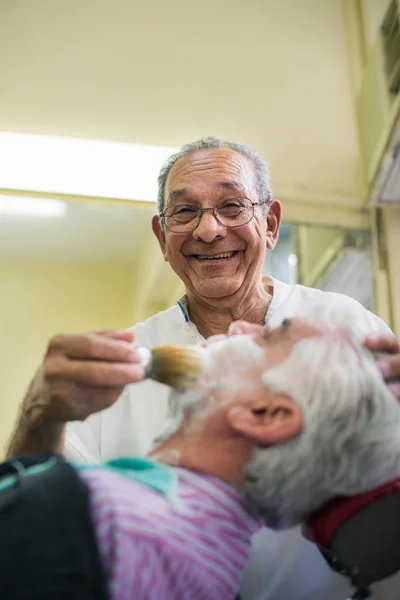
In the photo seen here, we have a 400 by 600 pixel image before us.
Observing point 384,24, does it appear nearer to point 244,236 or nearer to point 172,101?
point 172,101

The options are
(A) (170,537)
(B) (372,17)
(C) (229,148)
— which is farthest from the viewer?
(B) (372,17)

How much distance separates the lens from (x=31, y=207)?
299 centimetres

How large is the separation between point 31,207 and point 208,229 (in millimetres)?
1809

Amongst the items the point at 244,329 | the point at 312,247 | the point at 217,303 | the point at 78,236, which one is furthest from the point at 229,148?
the point at 78,236

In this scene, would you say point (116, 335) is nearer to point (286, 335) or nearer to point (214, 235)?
point (286, 335)

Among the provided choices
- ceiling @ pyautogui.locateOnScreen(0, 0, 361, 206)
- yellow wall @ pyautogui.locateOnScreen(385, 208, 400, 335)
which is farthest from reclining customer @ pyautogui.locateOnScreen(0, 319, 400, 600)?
ceiling @ pyautogui.locateOnScreen(0, 0, 361, 206)

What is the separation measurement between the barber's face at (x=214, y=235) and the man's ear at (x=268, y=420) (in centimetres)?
61

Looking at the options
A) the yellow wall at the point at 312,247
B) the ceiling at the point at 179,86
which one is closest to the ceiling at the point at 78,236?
the ceiling at the point at 179,86

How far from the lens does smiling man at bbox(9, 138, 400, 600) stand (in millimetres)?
1125

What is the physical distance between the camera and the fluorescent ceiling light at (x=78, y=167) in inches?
104

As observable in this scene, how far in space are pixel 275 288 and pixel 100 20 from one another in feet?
6.83

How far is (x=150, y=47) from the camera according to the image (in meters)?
3.06

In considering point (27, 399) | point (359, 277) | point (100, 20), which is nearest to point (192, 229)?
point (27, 399)

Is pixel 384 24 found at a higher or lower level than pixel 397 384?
higher
